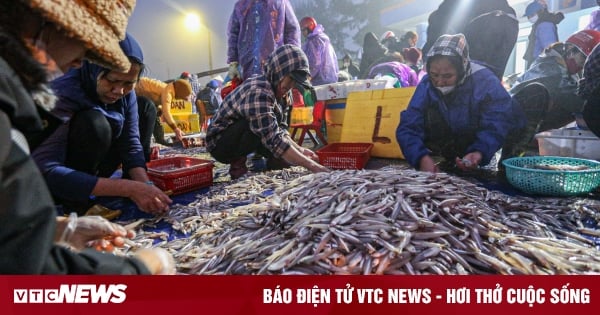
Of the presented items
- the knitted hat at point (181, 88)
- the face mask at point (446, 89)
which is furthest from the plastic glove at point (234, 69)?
the face mask at point (446, 89)

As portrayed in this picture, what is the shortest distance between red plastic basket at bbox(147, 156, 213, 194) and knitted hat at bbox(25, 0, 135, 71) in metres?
2.14

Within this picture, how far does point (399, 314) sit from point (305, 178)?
60.9 inches

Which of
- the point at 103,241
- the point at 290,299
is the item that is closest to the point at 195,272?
the point at 103,241

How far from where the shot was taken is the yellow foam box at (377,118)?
4.60 metres

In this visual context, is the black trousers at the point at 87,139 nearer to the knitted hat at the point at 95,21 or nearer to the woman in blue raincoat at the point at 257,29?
the knitted hat at the point at 95,21

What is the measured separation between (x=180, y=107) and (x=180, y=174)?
199 inches

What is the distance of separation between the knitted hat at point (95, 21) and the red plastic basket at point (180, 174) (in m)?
2.14

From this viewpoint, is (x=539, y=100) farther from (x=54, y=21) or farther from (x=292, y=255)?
(x=54, y=21)

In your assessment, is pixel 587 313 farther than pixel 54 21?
Yes

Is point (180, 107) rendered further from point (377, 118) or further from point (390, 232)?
point (390, 232)

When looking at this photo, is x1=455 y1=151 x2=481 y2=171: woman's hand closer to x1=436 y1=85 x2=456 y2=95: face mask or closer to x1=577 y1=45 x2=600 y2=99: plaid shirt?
x1=436 y1=85 x2=456 y2=95: face mask

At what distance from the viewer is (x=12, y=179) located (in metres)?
0.87

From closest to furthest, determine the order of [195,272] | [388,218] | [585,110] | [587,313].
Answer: [587,313]
[195,272]
[388,218]
[585,110]

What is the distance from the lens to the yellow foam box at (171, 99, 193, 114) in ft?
25.2
